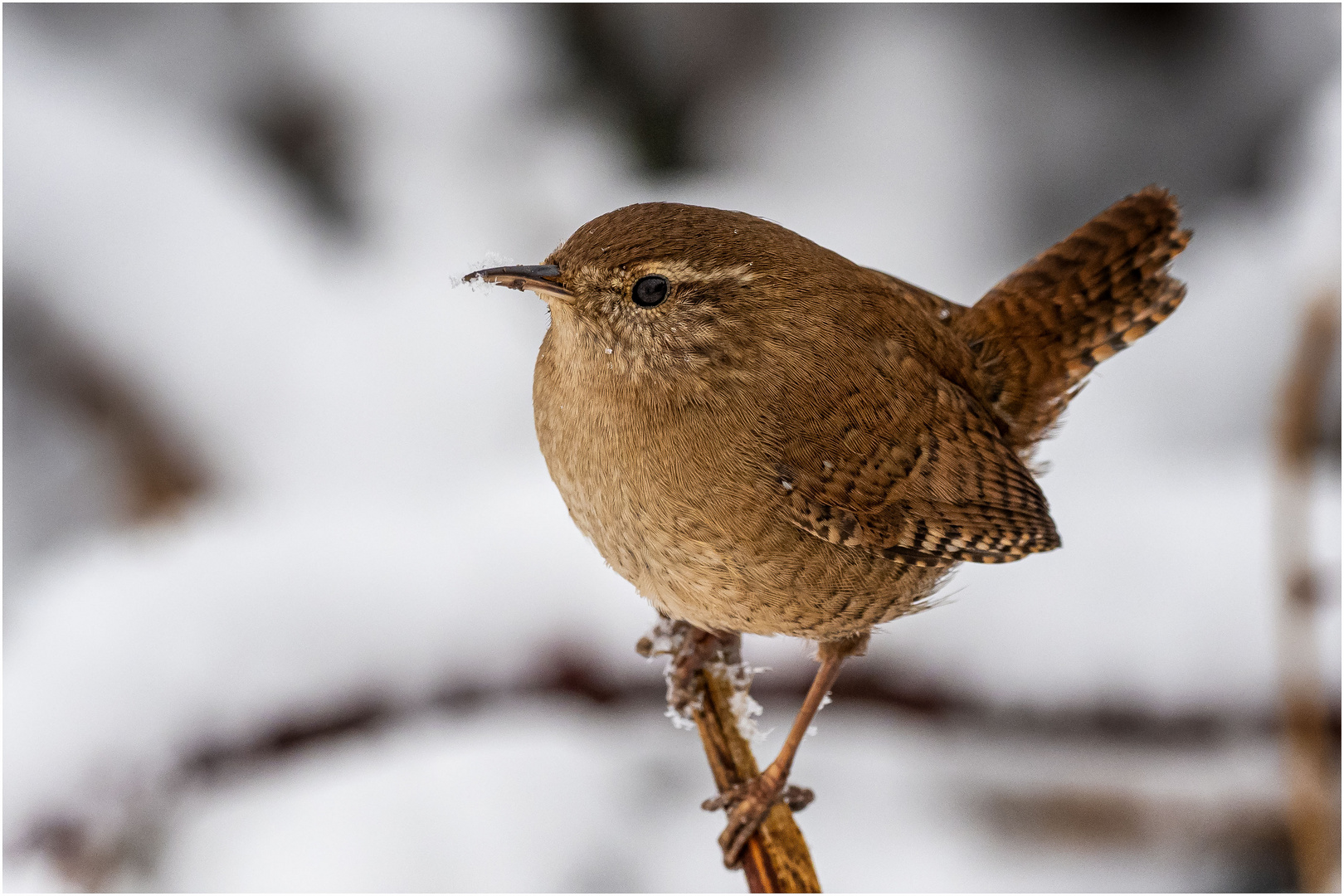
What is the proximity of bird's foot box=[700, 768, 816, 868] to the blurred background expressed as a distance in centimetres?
72

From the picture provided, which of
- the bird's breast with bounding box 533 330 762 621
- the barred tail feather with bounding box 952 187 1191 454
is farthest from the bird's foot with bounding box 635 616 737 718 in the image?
the barred tail feather with bounding box 952 187 1191 454

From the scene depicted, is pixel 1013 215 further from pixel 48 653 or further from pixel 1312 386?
pixel 48 653

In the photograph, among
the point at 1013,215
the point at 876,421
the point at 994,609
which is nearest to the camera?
the point at 876,421

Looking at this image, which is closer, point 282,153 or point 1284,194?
point 282,153

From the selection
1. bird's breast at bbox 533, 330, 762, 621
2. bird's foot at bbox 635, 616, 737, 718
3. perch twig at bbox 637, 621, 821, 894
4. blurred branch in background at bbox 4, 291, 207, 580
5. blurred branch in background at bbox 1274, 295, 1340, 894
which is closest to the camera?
bird's breast at bbox 533, 330, 762, 621

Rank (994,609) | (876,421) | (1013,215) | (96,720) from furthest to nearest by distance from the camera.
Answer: (1013,215) < (994,609) < (96,720) < (876,421)

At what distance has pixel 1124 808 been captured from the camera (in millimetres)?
3090

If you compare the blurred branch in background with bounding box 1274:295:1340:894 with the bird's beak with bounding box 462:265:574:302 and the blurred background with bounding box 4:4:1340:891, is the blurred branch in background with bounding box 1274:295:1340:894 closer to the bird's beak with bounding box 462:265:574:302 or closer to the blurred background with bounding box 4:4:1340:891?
the blurred background with bounding box 4:4:1340:891

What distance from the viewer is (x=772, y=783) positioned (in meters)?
2.20

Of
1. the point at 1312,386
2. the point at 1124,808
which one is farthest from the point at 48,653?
the point at 1312,386

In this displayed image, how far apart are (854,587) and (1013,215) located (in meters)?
2.02

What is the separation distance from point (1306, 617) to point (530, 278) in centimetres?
260

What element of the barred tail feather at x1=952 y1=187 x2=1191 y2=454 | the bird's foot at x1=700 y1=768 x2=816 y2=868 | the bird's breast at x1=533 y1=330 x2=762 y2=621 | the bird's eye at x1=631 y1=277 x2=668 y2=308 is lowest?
the bird's foot at x1=700 y1=768 x2=816 y2=868

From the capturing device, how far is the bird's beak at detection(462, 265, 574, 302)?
1561mm
